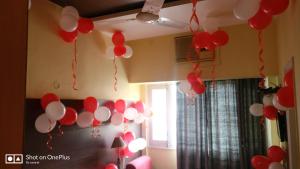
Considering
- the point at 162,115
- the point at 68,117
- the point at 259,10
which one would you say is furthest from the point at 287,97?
the point at 162,115

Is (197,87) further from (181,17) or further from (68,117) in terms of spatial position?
(68,117)

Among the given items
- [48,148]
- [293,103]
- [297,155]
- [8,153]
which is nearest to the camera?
[8,153]

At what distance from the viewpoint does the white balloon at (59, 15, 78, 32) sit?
2256 mm

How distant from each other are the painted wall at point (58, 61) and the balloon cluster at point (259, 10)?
1.92 meters

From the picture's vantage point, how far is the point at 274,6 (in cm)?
161

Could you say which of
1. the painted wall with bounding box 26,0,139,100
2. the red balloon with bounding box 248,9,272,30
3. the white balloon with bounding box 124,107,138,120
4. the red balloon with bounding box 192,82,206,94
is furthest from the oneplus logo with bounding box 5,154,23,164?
the white balloon with bounding box 124,107,138,120

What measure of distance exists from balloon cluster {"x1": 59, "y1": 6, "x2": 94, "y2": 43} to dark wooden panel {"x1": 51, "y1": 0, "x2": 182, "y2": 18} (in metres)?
0.21

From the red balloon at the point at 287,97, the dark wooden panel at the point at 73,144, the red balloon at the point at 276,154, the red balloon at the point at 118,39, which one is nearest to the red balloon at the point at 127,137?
the dark wooden panel at the point at 73,144

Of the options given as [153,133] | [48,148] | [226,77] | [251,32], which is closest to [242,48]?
[251,32]

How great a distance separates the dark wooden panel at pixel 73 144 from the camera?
2.13 metres

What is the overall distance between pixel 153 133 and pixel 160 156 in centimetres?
43

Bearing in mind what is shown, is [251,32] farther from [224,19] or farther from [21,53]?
[21,53]

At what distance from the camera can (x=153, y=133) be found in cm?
414

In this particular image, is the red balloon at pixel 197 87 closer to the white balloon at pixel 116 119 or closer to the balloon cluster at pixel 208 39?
the balloon cluster at pixel 208 39
